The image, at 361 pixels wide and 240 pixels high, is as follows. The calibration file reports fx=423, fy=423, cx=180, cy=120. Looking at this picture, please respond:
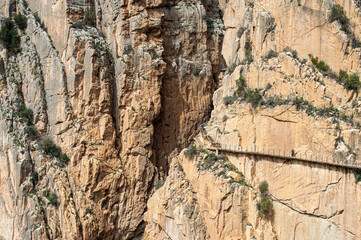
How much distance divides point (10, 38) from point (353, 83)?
75.8ft

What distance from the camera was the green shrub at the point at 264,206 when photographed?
21.2 metres

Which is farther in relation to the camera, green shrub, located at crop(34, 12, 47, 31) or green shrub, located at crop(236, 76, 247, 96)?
green shrub, located at crop(34, 12, 47, 31)

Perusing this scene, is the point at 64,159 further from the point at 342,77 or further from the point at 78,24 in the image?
the point at 342,77

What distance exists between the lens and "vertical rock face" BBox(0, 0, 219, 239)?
1082 inches

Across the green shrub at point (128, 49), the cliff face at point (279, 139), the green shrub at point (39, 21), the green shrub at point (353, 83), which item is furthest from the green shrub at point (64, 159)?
the green shrub at point (353, 83)

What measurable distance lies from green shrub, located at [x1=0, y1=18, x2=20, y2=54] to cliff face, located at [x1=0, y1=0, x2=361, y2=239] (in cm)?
43

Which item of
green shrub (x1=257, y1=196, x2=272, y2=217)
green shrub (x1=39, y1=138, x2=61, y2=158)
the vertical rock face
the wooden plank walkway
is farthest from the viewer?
green shrub (x1=39, y1=138, x2=61, y2=158)

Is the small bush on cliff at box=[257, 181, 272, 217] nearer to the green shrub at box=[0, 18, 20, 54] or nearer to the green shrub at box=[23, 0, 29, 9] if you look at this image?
Result: the green shrub at box=[0, 18, 20, 54]

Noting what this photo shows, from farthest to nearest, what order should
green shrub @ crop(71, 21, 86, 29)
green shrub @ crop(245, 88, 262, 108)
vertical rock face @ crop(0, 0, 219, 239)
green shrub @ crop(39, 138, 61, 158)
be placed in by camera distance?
green shrub @ crop(71, 21, 86, 29)
green shrub @ crop(39, 138, 61, 158)
vertical rock face @ crop(0, 0, 219, 239)
green shrub @ crop(245, 88, 262, 108)

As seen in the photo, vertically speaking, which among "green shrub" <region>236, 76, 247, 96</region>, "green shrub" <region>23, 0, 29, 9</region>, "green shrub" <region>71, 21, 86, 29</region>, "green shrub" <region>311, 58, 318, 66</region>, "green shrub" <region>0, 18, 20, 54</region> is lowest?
"green shrub" <region>236, 76, 247, 96</region>

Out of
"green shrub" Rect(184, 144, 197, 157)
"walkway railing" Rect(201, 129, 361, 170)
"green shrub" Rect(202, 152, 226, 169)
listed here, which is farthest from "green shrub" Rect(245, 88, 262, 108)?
"green shrub" Rect(184, 144, 197, 157)

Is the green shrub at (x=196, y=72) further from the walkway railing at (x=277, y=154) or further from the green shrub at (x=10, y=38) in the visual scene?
the green shrub at (x=10, y=38)

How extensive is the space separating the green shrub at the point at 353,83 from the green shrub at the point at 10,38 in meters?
22.3

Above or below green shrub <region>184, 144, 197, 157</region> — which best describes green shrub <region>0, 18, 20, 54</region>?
above
